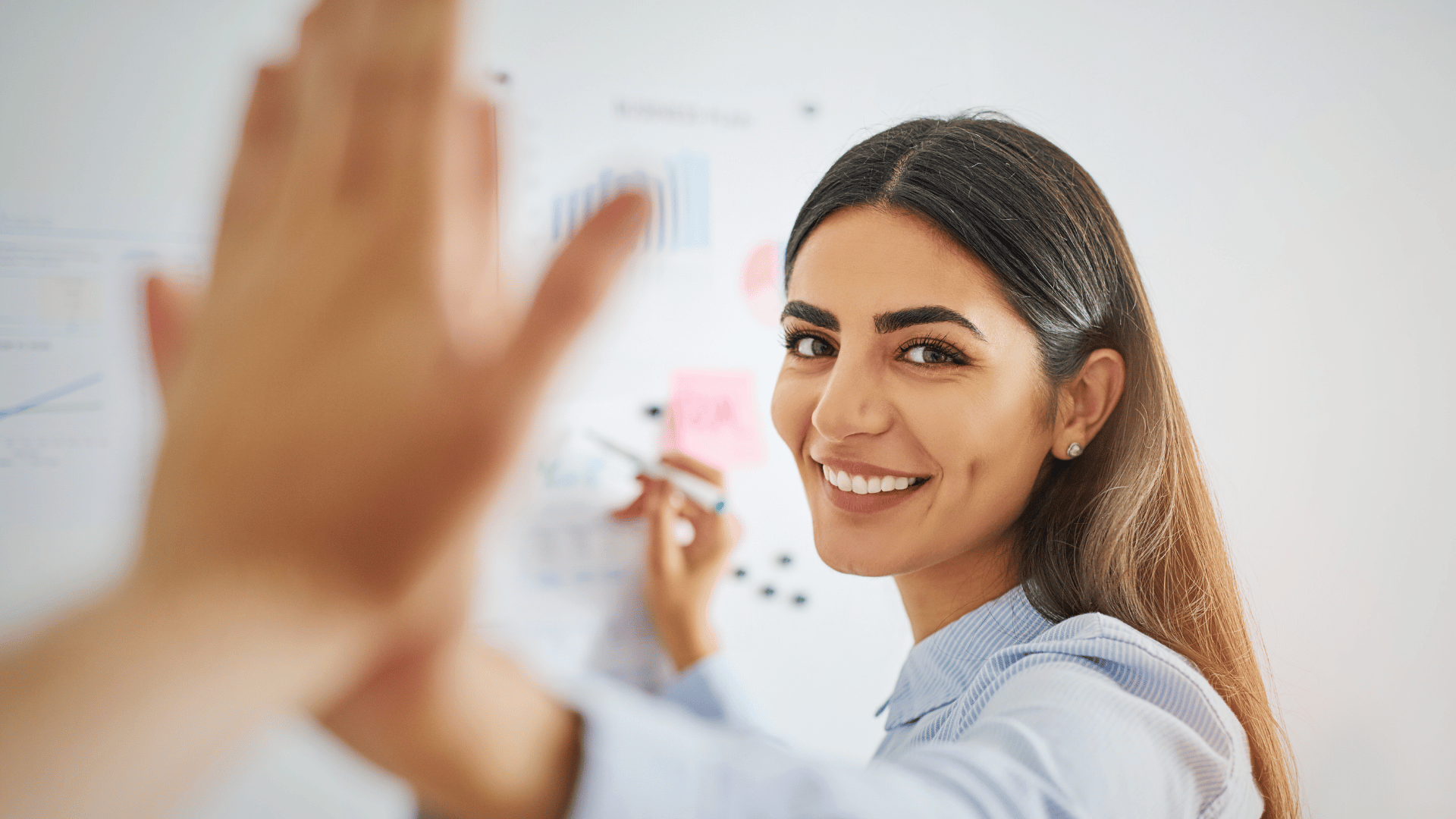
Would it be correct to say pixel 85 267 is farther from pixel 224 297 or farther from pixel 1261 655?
pixel 1261 655

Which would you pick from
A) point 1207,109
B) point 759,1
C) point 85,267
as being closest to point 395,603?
point 85,267

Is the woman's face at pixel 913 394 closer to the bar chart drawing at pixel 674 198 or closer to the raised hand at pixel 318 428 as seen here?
the bar chart drawing at pixel 674 198

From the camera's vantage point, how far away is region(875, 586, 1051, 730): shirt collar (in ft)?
1.93

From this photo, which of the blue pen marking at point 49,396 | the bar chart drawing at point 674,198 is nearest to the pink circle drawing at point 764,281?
the bar chart drawing at point 674,198

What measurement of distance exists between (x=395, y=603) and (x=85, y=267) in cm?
52

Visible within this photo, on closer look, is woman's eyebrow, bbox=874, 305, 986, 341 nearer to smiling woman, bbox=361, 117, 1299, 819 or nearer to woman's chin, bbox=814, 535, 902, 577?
smiling woman, bbox=361, 117, 1299, 819

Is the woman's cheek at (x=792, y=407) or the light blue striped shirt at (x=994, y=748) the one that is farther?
the woman's cheek at (x=792, y=407)

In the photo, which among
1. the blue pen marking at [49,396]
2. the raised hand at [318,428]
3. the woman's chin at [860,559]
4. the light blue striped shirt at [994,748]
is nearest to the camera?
the raised hand at [318,428]

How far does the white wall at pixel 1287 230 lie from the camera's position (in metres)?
0.74

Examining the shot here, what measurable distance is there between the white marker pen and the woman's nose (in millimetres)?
143

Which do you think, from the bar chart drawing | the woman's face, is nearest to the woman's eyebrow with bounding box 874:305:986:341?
the woman's face

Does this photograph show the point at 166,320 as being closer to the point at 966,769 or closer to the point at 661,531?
the point at 966,769

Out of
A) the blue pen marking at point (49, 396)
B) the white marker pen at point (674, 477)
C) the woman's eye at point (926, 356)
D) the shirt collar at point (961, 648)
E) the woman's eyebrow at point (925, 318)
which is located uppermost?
the woman's eyebrow at point (925, 318)

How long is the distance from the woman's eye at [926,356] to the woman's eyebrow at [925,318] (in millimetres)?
29
